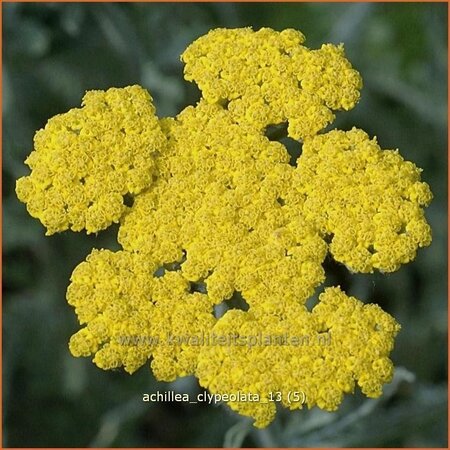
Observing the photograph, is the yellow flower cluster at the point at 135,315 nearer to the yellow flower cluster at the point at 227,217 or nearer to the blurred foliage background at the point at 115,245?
the yellow flower cluster at the point at 227,217

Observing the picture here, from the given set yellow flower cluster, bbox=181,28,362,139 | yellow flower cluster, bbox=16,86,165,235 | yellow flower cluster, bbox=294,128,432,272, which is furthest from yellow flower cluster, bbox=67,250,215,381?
yellow flower cluster, bbox=181,28,362,139

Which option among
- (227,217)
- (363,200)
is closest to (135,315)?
(227,217)

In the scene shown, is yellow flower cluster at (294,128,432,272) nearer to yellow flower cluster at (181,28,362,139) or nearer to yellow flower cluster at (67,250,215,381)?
yellow flower cluster at (181,28,362,139)

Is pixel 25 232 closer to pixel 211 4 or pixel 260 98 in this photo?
pixel 211 4

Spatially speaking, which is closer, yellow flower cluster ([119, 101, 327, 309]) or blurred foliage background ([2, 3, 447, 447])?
yellow flower cluster ([119, 101, 327, 309])

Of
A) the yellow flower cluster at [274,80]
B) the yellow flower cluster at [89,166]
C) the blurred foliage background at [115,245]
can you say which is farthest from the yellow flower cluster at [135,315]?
the blurred foliage background at [115,245]

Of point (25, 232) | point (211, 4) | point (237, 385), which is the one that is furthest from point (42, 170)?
point (211, 4)

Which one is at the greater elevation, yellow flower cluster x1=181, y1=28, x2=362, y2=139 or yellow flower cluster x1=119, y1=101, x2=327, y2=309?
yellow flower cluster x1=181, y1=28, x2=362, y2=139
